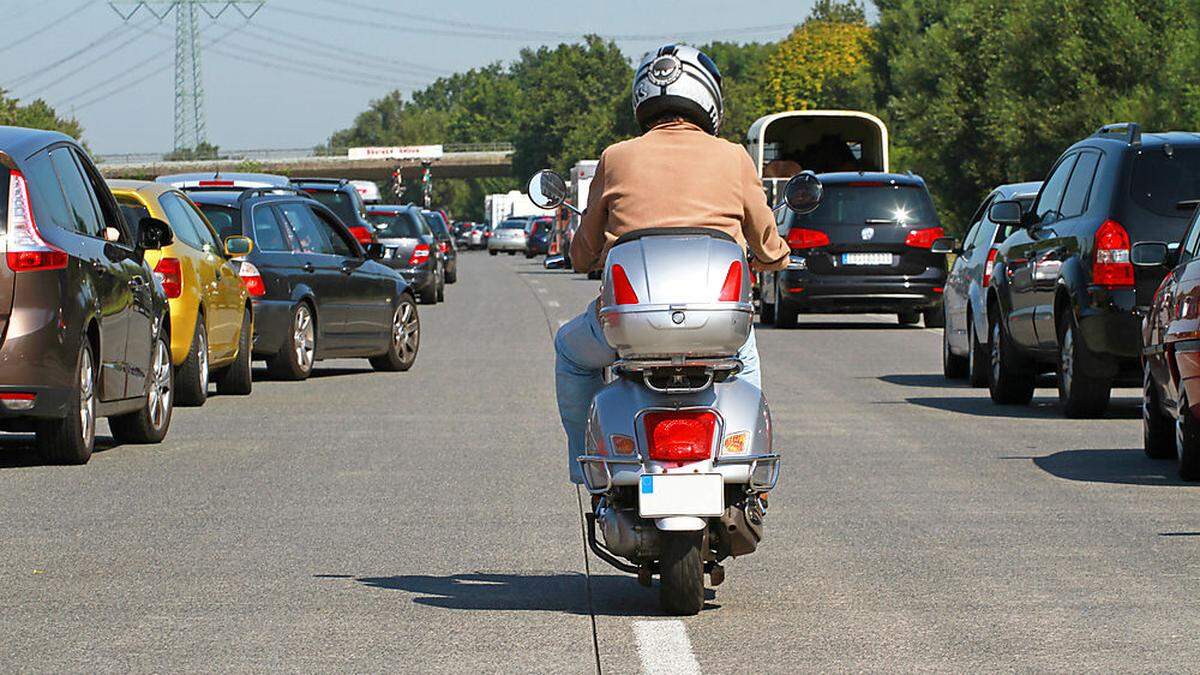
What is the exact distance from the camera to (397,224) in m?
37.2

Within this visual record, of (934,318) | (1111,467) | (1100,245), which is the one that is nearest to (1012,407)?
(1100,245)

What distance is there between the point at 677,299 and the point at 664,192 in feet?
1.82

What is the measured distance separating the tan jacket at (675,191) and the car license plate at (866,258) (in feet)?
64.3

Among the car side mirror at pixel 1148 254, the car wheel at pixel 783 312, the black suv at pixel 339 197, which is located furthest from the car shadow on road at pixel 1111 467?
the black suv at pixel 339 197

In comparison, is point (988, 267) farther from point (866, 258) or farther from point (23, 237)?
point (866, 258)

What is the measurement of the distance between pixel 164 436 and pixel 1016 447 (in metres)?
4.87

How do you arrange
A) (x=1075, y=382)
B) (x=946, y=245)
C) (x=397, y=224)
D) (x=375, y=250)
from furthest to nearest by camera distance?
1. (x=397, y=224)
2. (x=946, y=245)
3. (x=375, y=250)
4. (x=1075, y=382)

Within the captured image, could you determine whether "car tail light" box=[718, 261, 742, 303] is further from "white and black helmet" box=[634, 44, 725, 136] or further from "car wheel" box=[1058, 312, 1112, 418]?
"car wheel" box=[1058, 312, 1112, 418]

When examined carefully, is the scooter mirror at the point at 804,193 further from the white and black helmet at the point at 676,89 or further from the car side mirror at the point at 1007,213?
the car side mirror at the point at 1007,213

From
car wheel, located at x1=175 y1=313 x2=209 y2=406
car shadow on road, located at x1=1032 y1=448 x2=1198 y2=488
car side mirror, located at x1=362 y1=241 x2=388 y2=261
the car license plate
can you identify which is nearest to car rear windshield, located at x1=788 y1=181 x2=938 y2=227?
the car license plate

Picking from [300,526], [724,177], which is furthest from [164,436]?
[724,177]

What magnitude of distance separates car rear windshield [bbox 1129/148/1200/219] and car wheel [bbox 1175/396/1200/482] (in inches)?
127

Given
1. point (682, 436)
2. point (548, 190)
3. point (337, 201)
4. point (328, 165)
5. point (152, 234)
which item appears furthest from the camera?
point (328, 165)

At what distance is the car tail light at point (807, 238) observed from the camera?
2716 centimetres
